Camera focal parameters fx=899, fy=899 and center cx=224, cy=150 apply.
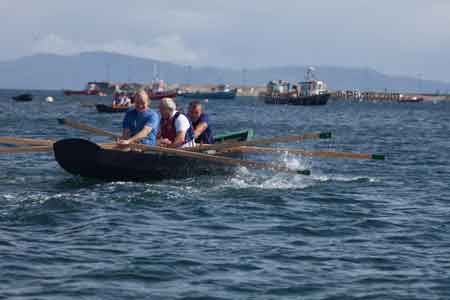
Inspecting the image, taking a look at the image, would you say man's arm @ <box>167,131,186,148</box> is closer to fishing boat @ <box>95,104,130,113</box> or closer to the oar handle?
the oar handle

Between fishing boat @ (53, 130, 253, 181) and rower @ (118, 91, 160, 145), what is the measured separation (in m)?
0.40

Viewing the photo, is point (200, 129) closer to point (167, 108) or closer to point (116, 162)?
point (167, 108)

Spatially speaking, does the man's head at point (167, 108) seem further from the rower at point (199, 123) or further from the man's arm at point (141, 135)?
the rower at point (199, 123)

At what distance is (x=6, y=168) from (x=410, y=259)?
13.0m

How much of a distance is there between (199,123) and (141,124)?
246cm

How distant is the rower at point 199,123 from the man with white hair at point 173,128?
1.96ft

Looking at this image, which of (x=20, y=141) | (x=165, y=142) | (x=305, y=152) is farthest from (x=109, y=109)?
(x=305, y=152)

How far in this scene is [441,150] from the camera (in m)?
33.8

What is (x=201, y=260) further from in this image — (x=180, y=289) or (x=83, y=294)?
(x=83, y=294)

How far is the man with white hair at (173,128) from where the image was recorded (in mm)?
19356

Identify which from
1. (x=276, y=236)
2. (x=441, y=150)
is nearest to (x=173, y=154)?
(x=276, y=236)

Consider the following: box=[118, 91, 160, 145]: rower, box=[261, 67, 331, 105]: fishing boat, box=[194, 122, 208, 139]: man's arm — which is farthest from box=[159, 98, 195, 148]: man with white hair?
box=[261, 67, 331, 105]: fishing boat

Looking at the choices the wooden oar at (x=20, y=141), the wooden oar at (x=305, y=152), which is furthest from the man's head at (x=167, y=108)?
the wooden oar at (x=20, y=141)

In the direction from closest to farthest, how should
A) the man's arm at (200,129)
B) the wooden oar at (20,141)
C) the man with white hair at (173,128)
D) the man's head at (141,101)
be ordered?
1. the man's head at (141,101)
2. the wooden oar at (20,141)
3. the man with white hair at (173,128)
4. the man's arm at (200,129)
